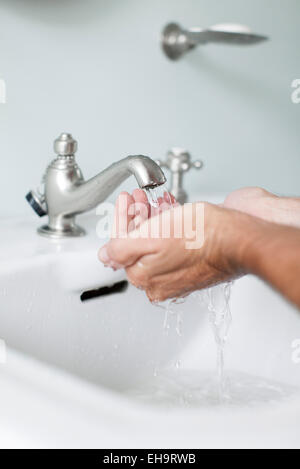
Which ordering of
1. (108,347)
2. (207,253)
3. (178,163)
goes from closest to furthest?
(207,253), (108,347), (178,163)

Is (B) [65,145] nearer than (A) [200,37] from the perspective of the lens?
Yes

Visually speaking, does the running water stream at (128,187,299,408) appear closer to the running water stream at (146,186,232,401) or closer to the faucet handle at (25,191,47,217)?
the running water stream at (146,186,232,401)

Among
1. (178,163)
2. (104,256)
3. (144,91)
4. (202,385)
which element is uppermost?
(144,91)

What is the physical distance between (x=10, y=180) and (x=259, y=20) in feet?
2.01

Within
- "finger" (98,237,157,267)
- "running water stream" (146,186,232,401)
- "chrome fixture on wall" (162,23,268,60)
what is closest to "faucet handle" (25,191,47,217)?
"running water stream" (146,186,232,401)

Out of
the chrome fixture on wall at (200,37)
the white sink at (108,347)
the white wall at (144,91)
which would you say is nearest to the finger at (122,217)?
the white sink at (108,347)

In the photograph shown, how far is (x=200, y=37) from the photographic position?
0.90 m

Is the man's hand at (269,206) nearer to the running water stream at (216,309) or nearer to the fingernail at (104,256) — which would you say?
the running water stream at (216,309)

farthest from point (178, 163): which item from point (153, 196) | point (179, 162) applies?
point (153, 196)

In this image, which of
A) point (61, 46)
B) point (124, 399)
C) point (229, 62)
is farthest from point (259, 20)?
point (124, 399)

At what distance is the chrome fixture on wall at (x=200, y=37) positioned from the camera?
2.85 feet

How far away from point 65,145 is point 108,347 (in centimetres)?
25

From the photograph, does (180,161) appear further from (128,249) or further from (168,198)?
(128,249)
